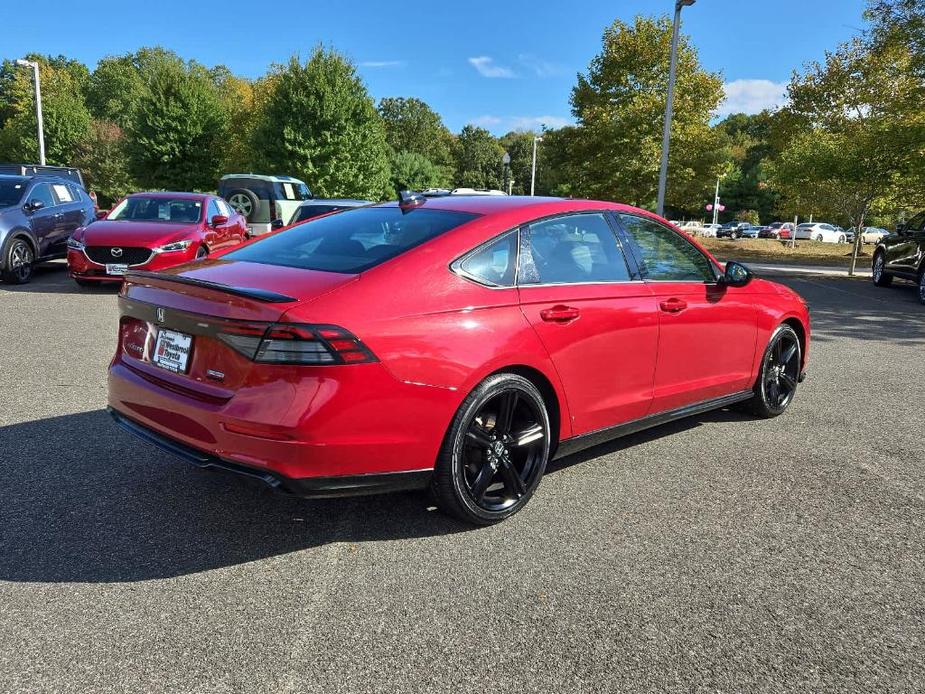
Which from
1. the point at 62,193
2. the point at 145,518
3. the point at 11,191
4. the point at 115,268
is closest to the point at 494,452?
the point at 145,518

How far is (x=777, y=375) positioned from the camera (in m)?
5.45

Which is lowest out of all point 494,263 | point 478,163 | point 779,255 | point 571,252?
point 494,263

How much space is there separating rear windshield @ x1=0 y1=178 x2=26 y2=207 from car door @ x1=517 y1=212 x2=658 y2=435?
11329 millimetres

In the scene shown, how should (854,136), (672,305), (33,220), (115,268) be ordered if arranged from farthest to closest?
1. (854,136)
2. (33,220)
3. (115,268)
4. (672,305)

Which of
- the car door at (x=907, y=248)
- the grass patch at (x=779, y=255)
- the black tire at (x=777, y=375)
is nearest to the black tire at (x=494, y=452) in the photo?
the black tire at (x=777, y=375)

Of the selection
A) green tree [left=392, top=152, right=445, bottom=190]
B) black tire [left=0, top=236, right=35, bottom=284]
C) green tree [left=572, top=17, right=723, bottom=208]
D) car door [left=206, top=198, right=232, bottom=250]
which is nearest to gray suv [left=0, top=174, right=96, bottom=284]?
black tire [left=0, top=236, right=35, bottom=284]

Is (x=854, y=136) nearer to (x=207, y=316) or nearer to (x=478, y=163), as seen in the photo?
(x=207, y=316)

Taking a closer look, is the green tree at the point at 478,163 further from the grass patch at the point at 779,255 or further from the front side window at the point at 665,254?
the front side window at the point at 665,254

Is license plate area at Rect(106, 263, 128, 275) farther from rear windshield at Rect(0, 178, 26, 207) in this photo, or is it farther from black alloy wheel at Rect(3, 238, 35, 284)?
rear windshield at Rect(0, 178, 26, 207)

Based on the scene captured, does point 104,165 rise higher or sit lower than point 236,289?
higher

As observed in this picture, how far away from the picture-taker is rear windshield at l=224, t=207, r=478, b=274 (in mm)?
3371

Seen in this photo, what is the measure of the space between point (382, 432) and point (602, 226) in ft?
6.42

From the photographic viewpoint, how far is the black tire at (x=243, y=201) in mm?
18906

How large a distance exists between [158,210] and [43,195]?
2635mm
